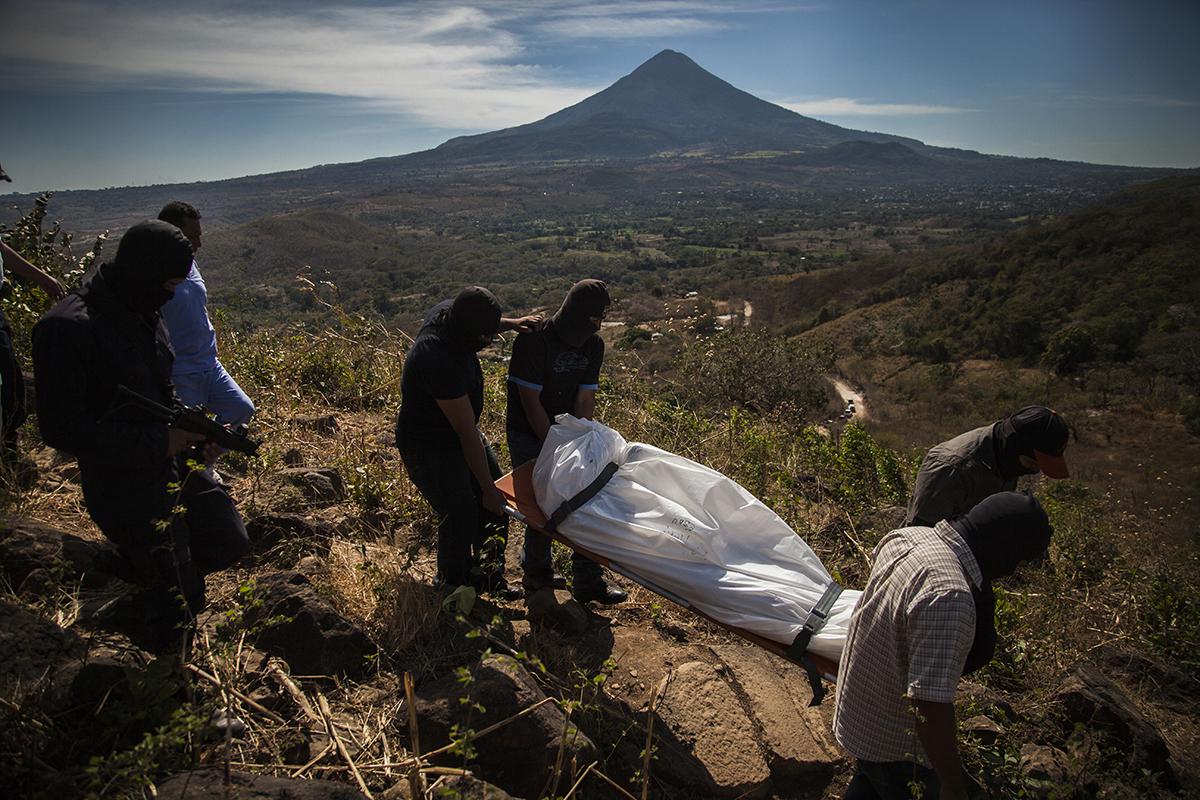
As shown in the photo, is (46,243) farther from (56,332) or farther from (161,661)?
(161,661)

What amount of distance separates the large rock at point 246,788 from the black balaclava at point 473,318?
1.64 metres

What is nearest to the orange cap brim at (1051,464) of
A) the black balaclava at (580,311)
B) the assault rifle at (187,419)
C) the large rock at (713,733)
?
the large rock at (713,733)

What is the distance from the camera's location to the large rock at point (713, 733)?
2.40 metres

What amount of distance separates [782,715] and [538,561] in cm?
127

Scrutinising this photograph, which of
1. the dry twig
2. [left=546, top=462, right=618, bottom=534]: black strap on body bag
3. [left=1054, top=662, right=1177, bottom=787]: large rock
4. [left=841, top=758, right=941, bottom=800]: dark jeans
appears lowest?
[left=1054, top=662, right=1177, bottom=787]: large rock

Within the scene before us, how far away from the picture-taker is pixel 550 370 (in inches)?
132

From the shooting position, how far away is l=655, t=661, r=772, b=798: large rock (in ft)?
7.87

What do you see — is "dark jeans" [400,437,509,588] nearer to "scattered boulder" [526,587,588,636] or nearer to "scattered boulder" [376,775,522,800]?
"scattered boulder" [526,587,588,636]

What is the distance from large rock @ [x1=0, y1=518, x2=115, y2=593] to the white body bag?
1.71m

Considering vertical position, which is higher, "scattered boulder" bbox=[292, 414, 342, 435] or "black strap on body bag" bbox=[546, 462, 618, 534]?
"black strap on body bag" bbox=[546, 462, 618, 534]

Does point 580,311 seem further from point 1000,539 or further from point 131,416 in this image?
point 1000,539

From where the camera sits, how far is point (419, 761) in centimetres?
195

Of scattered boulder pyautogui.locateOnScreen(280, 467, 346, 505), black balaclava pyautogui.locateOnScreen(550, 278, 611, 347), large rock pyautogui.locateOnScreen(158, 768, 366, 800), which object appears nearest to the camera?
large rock pyautogui.locateOnScreen(158, 768, 366, 800)

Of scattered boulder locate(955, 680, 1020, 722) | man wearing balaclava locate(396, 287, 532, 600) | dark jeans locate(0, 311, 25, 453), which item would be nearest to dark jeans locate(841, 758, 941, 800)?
scattered boulder locate(955, 680, 1020, 722)
